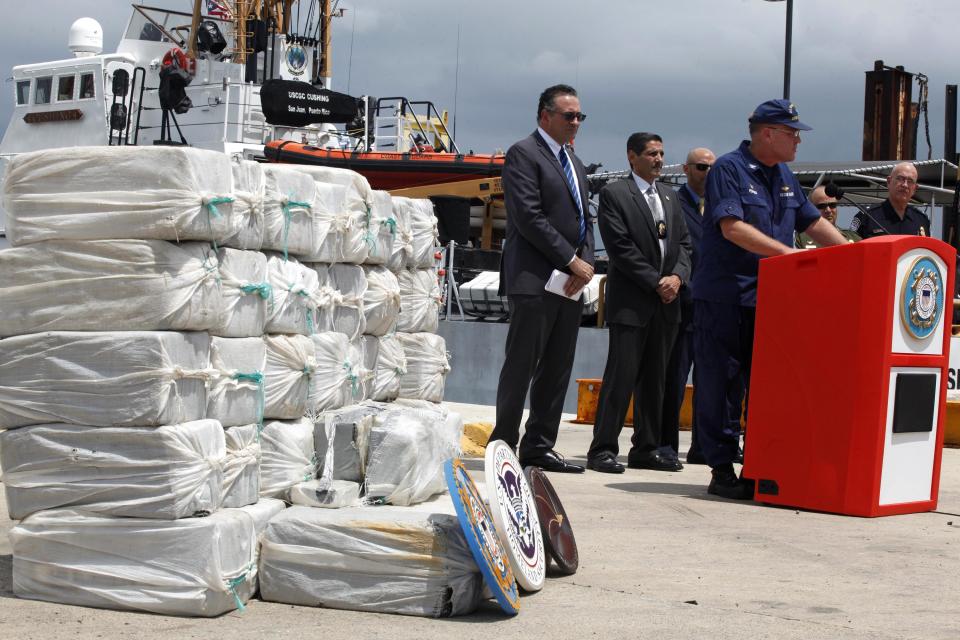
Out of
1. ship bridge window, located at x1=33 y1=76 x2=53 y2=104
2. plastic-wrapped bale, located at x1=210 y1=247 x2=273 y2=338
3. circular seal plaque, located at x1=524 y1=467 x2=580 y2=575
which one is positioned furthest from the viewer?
ship bridge window, located at x1=33 y1=76 x2=53 y2=104

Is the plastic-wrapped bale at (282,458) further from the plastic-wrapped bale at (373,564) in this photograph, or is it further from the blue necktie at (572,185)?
the blue necktie at (572,185)

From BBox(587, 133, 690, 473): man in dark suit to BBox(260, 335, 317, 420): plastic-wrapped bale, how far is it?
2655 millimetres

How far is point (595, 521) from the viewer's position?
485 centimetres

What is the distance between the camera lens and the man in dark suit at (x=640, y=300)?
6543mm

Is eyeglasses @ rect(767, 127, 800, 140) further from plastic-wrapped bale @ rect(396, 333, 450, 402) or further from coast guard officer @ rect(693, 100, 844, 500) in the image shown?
plastic-wrapped bale @ rect(396, 333, 450, 402)

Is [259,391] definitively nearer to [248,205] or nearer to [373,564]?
[248,205]

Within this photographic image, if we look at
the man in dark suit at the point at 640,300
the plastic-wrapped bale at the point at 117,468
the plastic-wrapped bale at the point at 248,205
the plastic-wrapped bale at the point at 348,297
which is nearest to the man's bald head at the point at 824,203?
the man in dark suit at the point at 640,300

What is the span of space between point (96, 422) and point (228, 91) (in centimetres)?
2011

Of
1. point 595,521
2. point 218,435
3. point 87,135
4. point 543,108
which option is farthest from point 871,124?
point 218,435

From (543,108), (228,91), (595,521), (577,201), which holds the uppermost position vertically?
(228,91)

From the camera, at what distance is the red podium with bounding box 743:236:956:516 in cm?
511

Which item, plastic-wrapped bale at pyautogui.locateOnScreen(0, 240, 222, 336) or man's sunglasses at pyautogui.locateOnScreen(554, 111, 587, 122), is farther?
man's sunglasses at pyautogui.locateOnScreen(554, 111, 587, 122)

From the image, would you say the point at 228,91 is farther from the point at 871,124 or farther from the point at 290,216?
the point at 290,216

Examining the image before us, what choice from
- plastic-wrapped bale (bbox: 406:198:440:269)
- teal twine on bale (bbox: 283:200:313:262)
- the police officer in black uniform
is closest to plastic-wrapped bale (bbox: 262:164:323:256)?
teal twine on bale (bbox: 283:200:313:262)
